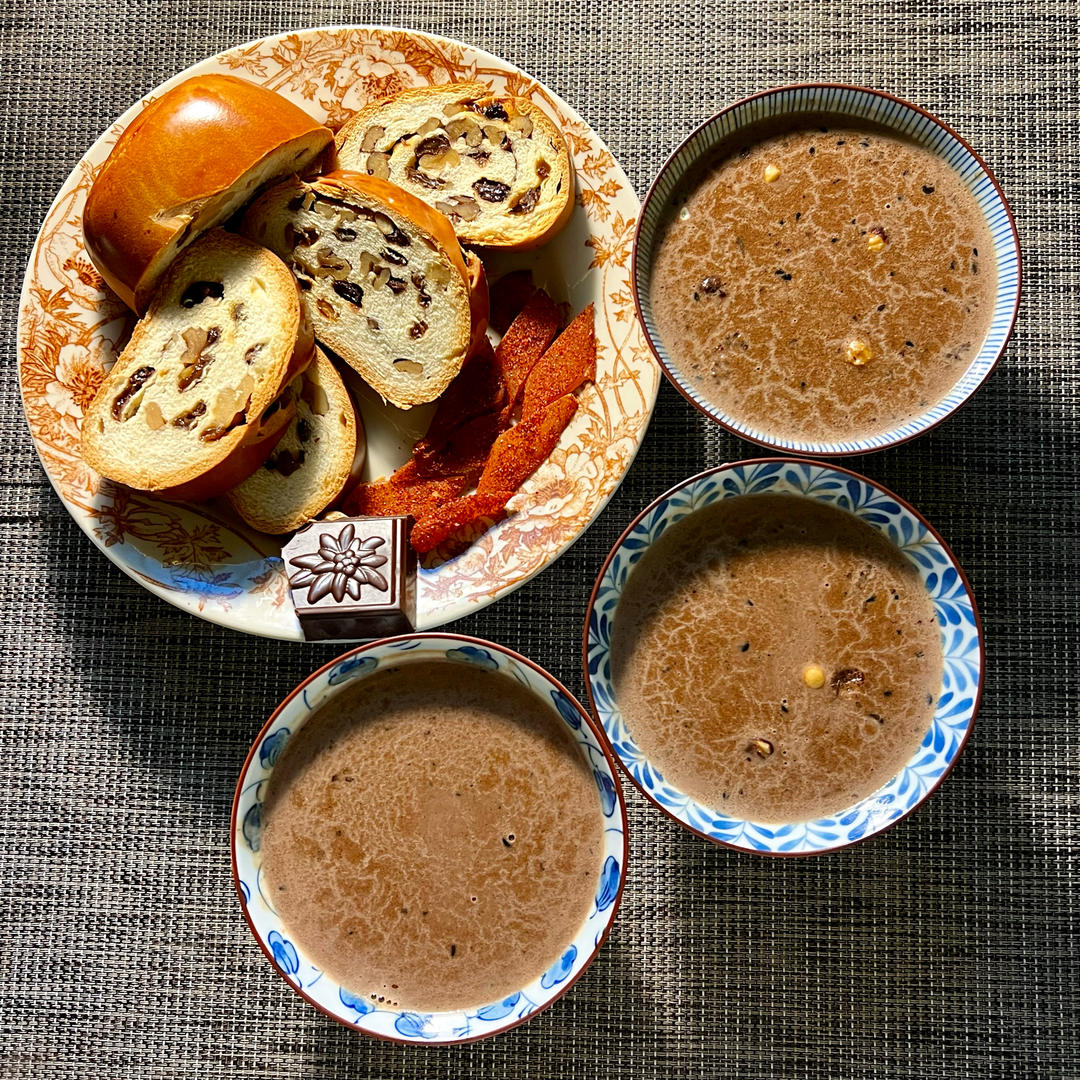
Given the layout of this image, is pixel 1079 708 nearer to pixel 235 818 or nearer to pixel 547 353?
pixel 547 353

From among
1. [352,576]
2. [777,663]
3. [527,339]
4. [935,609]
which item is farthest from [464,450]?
[935,609]

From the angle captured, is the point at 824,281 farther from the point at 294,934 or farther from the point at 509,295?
the point at 294,934

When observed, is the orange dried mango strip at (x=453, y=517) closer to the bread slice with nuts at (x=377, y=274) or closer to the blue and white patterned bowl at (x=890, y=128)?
the bread slice with nuts at (x=377, y=274)

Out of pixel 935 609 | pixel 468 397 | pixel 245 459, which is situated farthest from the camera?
pixel 468 397

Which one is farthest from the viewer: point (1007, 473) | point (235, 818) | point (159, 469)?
point (1007, 473)

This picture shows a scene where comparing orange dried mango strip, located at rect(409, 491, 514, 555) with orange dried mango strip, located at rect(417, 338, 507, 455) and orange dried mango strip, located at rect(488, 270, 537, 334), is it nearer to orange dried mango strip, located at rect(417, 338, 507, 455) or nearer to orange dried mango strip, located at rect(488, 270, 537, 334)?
orange dried mango strip, located at rect(417, 338, 507, 455)

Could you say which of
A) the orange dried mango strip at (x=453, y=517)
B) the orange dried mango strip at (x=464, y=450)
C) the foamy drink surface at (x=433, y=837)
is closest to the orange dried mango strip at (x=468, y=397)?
the orange dried mango strip at (x=464, y=450)

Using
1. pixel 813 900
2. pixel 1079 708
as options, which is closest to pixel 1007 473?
Result: pixel 1079 708

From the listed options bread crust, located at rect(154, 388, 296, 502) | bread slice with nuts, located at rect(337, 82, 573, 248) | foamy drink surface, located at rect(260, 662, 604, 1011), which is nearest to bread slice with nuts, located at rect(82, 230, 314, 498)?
bread crust, located at rect(154, 388, 296, 502)
